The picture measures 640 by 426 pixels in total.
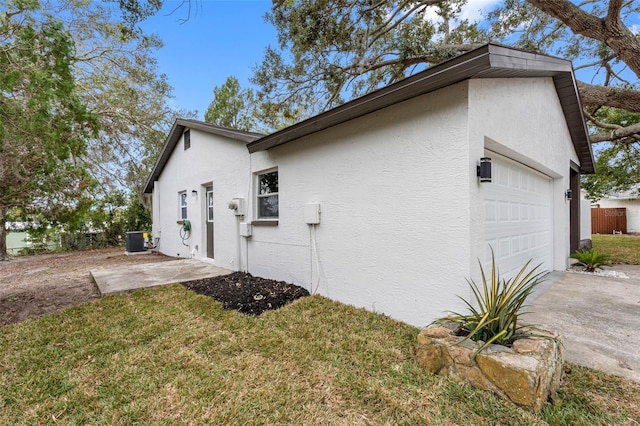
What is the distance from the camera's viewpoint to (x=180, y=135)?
1015 centimetres

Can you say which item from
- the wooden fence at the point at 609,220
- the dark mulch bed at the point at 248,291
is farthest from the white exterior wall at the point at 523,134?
the wooden fence at the point at 609,220

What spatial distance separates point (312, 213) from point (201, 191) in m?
5.33

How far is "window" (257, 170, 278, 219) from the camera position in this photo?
631cm

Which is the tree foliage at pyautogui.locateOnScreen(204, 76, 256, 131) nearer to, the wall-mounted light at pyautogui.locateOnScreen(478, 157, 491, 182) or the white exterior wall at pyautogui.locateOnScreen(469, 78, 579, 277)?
the white exterior wall at pyautogui.locateOnScreen(469, 78, 579, 277)

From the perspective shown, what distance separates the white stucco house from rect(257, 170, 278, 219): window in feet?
0.11

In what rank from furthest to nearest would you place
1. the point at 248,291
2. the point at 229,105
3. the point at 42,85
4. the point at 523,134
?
1. the point at 229,105
2. the point at 248,291
3. the point at 523,134
4. the point at 42,85

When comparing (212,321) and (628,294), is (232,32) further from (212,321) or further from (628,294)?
(628,294)

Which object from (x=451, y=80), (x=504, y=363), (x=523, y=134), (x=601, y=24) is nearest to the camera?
(x=504, y=363)

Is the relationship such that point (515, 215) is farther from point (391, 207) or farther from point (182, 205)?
point (182, 205)

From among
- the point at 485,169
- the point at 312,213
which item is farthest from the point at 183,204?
the point at 485,169

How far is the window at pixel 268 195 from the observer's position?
20.7 feet

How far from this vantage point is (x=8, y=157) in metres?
7.52

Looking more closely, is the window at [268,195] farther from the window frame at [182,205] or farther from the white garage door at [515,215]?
the window frame at [182,205]

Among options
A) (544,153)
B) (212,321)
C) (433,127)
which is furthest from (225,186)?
(544,153)
